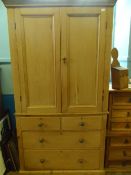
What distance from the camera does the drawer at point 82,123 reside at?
1.84 m

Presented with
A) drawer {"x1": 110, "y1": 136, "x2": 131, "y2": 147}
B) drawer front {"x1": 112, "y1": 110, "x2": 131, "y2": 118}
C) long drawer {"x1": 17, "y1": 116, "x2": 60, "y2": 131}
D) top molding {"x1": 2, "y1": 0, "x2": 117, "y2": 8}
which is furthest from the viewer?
drawer {"x1": 110, "y1": 136, "x2": 131, "y2": 147}

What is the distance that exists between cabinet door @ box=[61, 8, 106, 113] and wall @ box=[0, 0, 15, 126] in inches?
33.6

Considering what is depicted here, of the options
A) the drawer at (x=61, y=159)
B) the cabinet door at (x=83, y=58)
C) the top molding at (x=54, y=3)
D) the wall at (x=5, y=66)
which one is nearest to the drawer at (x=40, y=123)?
the cabinet door at (x=83, y=58)

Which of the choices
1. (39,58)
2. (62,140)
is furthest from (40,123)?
(39,58)

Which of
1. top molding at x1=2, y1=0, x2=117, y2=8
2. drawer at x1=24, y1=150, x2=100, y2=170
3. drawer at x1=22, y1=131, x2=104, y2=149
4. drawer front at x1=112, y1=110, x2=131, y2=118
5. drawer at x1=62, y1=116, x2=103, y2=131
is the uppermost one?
top molding at x1=2, y1=0, x2=117, y2=8

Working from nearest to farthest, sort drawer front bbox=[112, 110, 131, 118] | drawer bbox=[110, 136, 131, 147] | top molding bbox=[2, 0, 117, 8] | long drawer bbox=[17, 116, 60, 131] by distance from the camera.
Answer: top molding bbox=[2, 0, 117, 8] → long drawer bbox=[17, 116, 60, 131] → drawer front bbox=[112, 110, 131, 118] → drawer bbox=[110, 136, 131, 147]

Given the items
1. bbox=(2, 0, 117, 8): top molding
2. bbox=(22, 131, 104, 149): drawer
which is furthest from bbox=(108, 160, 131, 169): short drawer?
bbox=(2, 0, 117, 8): top molding

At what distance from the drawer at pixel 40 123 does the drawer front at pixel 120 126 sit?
24.0 inches

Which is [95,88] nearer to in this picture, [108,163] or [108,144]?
[108,144]

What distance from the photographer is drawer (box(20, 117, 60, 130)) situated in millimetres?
1841

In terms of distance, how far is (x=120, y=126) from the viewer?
79.0 inches

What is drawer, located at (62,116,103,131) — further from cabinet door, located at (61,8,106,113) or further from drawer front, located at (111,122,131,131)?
drawer front, located at (111,122,131,131)

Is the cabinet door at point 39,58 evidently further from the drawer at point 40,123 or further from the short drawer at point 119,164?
the short drawer at point 119,164

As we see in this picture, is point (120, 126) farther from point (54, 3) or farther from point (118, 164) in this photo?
point (54, 3)
